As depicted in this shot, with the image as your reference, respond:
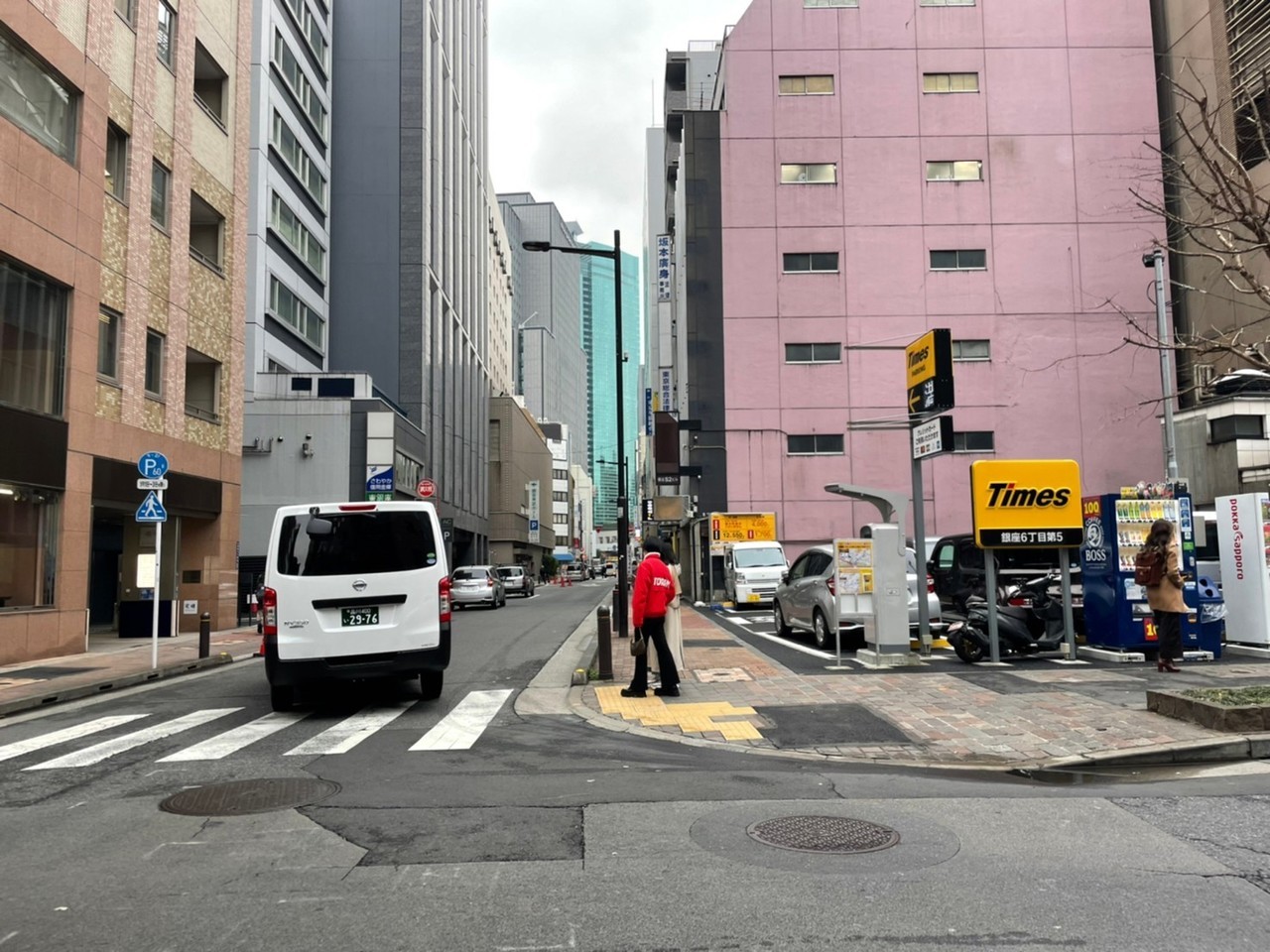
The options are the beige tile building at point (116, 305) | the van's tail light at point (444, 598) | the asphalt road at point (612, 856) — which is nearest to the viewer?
the asphalt road at point (612, 856)

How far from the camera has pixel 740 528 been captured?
32.0 metres

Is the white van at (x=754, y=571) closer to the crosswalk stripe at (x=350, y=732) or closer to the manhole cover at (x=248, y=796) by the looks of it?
the crosswalk stripe at (x=350, y=732)

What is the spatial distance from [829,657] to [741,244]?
23410 mm

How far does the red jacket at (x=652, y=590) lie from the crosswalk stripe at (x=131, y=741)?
4.53 meters

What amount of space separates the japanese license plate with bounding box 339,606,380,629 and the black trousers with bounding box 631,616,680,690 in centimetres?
280

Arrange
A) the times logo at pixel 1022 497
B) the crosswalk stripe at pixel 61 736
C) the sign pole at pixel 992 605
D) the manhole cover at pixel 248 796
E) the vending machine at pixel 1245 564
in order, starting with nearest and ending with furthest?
the manhole cover at pixel 248 796 < the crosswalk stripe at pixel 61 736 < the sign pole at pixel 992 605 < the times logo at pixel 1022 497 < the vending machine at pixel 1245 564

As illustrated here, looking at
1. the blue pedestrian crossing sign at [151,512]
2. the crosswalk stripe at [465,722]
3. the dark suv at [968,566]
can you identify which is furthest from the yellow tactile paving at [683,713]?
the blue pedestrian crossing sign at [151,512]

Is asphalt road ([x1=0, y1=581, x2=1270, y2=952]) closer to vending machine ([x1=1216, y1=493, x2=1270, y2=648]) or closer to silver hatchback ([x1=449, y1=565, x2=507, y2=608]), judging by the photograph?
vending machine ([x1=1216, y1=493, x2=1270, y2=648])

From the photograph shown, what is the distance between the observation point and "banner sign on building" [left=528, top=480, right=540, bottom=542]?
9145 cm

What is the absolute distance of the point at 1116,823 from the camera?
5188 millimetres

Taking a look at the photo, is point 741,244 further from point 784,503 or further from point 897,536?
point 897,536

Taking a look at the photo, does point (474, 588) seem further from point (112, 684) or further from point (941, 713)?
point (941, 713)

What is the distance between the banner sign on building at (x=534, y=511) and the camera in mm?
91450

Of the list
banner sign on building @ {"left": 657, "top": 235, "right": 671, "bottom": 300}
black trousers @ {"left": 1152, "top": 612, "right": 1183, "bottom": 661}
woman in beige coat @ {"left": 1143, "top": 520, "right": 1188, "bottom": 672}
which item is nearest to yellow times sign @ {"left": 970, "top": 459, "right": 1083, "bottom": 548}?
woman in beige coat @ {"left": 1143, "top": 520, "right": 1188, "bottom": 672}
